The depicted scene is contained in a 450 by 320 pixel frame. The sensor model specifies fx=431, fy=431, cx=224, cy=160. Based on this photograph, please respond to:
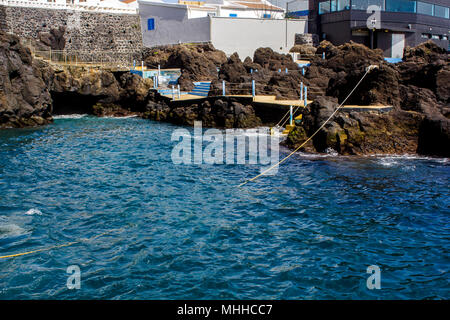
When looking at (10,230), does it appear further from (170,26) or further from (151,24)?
(151,24)

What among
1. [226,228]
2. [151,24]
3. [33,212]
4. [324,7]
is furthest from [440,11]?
[33,212]

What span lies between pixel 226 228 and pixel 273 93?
18.5m

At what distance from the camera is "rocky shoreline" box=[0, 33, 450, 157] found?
719 inches

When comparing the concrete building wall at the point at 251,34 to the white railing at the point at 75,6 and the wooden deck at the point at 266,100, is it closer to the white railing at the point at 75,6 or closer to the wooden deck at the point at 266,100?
the white railing at the point at 75,6

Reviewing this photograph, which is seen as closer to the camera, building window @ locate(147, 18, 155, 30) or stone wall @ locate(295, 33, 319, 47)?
building window @ locate(147, 18, 155, 30)

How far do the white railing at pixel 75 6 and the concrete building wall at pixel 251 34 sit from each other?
1065 cm

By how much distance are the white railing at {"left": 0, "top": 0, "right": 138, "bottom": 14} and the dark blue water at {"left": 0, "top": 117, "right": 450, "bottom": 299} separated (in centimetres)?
2821

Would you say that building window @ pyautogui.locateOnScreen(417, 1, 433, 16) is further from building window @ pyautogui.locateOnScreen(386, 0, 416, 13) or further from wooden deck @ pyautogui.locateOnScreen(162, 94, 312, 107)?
wooden deck @ pyautogui.locateOnScreen(162, 94, 312, 107)

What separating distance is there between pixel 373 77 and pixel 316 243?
13558 millimetres

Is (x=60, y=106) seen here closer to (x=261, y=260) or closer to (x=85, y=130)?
(x=85, y=130)

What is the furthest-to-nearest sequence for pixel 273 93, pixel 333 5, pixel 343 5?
pixel 333 5 < pixel 343 5 < pixel 273 93

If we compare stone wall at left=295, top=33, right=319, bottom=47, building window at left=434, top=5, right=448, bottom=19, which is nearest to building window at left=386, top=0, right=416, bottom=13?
building window at left=434, top=5, right=448, bottom=19

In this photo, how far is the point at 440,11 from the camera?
50.6 meters
